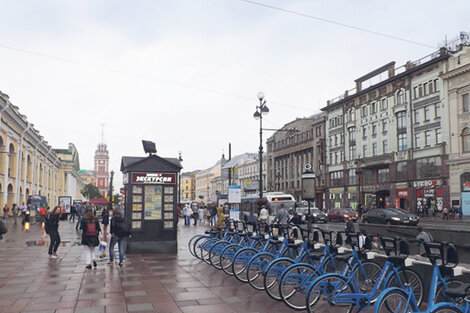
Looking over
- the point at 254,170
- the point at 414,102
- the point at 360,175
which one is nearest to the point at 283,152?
the point at 254,170

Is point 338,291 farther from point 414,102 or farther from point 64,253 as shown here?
point 414,102

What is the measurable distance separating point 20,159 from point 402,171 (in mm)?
40990

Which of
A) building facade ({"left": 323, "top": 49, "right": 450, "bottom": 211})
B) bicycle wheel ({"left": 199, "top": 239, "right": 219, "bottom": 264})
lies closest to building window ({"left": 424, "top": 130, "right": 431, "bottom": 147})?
building facade ({"left": 323, "top": 49, "right": 450, "bottom": 211})

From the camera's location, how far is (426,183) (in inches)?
1834

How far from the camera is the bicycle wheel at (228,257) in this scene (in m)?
10.2

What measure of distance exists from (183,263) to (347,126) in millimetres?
53200

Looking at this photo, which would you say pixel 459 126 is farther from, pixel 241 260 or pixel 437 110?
pixel 241 260

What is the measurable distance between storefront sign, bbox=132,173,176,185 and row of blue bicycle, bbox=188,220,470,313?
5324 mm

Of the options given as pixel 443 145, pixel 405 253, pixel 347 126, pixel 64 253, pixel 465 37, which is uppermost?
pixel 465 37

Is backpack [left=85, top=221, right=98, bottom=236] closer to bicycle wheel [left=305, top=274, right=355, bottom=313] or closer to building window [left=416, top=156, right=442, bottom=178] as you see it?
bicycle wheel [left=305, top=274, right=355, bottom=313]

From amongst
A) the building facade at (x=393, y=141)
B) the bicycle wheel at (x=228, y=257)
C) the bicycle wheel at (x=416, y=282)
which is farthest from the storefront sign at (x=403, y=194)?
the bicycle wheel at (x=416, y=282)

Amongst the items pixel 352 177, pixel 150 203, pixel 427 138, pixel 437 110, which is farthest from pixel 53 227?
pixel 352 177

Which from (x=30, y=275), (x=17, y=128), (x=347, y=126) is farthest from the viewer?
(x=347, y=126)

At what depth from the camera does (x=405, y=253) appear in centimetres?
711
